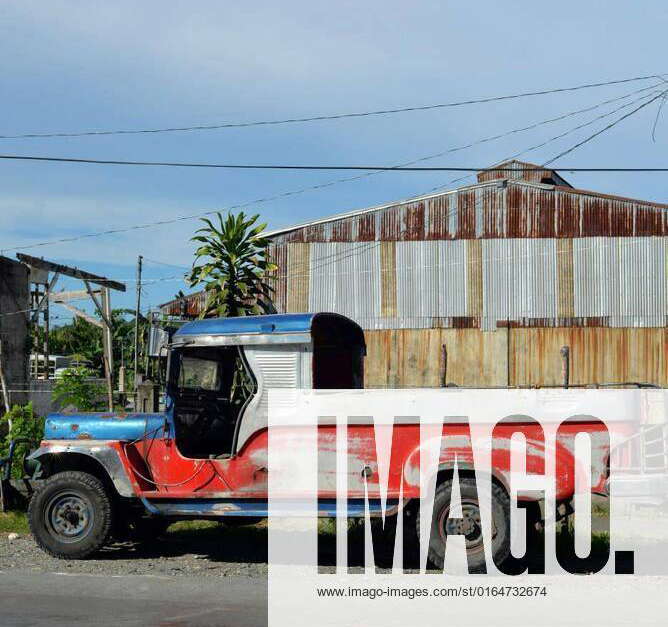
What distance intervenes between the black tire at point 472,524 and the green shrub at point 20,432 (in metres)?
7.53

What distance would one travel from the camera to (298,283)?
27703 mm

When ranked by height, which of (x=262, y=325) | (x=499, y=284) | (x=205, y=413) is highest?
(x=499, y=284)

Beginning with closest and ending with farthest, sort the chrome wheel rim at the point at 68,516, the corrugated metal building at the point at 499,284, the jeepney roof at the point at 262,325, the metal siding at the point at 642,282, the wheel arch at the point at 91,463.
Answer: the jeepney roof at the point at 262,325, the wheel arch at the point at 91,463, the chrome wheel rim at the point at 68,516, the corrugated metal building at the point at 499,284, the metal siding at the point at 642,282

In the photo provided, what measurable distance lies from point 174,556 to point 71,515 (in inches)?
48.8

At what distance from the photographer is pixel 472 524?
9656 millimetres

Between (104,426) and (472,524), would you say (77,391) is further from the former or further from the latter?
(472,524)

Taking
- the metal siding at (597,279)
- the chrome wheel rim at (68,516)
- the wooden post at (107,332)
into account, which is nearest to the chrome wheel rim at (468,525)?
the chrome wheel rim at (68,516)

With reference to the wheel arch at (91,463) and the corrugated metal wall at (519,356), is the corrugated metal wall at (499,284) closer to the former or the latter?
the corrugated metal wall at (519,356)

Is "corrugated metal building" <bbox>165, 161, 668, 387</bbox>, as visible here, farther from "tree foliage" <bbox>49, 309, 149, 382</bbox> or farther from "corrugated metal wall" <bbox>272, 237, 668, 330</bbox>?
"tree foliage" <bbox>49, 309, 149, 382</bbox>

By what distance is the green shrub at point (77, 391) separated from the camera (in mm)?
16797

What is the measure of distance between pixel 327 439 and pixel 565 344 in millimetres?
17401

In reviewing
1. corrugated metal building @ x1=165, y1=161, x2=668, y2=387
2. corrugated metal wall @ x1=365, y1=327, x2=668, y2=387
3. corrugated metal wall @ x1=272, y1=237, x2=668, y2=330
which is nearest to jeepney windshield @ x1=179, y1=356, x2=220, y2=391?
corrugated metal wall @ x1=365, y1=327, x2=668, y2=387

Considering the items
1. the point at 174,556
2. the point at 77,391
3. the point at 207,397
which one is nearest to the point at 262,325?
the point at 207,397

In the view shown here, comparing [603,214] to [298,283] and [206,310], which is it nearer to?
[298,283]
